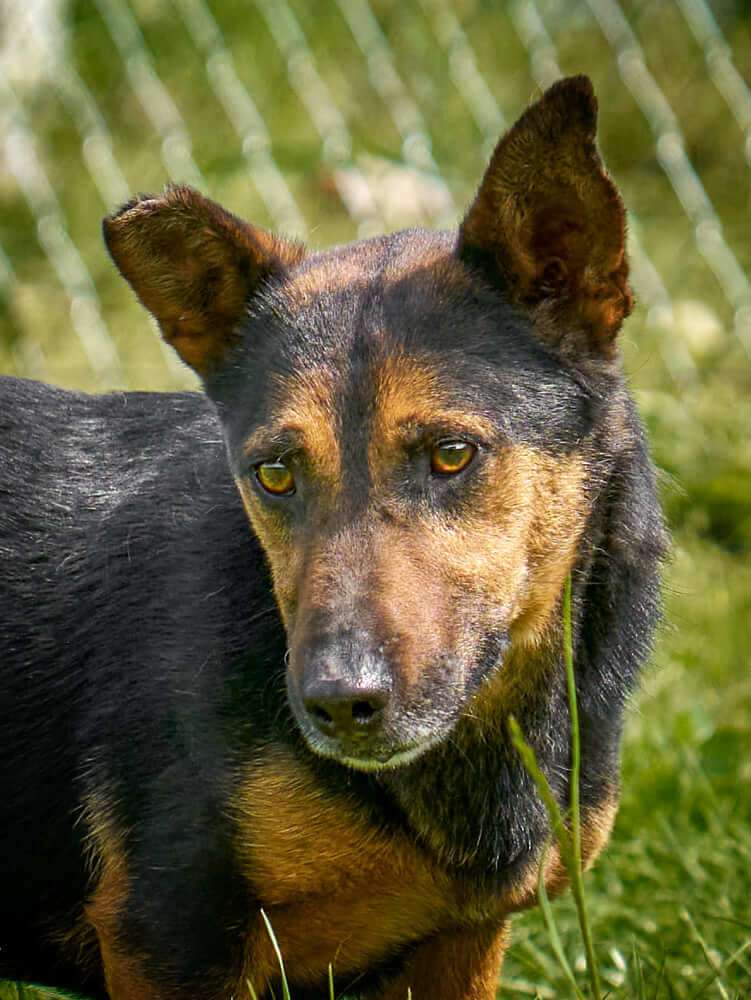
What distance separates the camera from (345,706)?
9.30 feet

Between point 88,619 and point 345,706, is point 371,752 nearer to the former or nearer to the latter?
A: point 345,706

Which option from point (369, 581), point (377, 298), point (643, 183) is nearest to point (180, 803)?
point (369, 581)

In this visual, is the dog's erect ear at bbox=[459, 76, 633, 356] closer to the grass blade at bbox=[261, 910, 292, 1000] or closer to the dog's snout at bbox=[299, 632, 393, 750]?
the dog's snout at bbox=[299, 632, 393, 750]

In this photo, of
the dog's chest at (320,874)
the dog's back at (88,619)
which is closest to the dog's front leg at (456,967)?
the dog's chest at (320,874)

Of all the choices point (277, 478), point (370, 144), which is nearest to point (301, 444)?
point (277, 478)

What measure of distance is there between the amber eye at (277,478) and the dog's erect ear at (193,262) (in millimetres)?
430

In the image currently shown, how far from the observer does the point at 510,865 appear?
338cm

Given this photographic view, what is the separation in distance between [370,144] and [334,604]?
4.37 meters

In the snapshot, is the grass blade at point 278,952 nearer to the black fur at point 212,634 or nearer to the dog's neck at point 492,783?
the black fur at point 212,634

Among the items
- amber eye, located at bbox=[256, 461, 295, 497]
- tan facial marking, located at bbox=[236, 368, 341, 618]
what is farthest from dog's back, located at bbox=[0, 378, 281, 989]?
amber eye, located at bbox=[256, 461, 295, 497]

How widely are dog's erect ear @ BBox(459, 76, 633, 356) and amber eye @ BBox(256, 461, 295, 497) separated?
60 cm

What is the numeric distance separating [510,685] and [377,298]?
88cm

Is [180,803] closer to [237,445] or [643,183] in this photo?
[237,445]

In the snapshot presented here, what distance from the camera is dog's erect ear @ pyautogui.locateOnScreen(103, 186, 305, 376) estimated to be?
3.38 m
